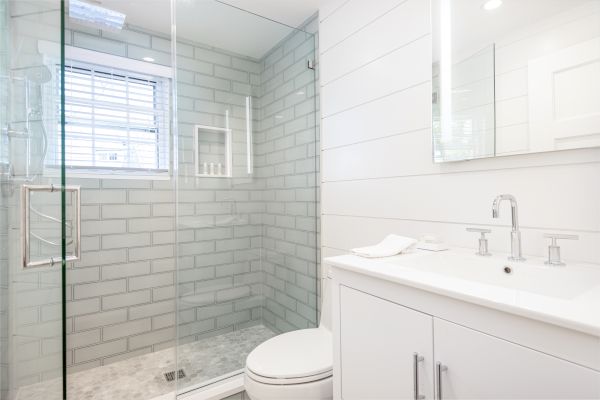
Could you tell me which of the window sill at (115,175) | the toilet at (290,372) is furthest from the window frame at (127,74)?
the toilet at (290,372)

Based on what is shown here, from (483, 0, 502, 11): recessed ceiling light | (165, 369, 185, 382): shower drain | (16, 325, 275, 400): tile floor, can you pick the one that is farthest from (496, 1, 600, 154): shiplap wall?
(165, 369, 185, 382): shower drain

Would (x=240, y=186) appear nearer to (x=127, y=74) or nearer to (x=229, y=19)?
(x=229, y=19)

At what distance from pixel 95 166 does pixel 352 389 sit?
7.30 feet

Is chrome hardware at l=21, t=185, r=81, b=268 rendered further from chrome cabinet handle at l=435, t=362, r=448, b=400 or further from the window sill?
chrome cabinet handle at l=435, t=362, r=448, b=400

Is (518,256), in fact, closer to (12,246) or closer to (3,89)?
(12,246)

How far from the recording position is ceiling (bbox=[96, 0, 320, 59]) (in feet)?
6.27

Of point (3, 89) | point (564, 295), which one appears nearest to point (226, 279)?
point (3, 89)

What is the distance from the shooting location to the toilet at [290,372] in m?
1.27

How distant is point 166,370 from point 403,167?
208 cm

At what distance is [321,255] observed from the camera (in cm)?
216

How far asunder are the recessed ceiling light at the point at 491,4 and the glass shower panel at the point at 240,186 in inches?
46.4

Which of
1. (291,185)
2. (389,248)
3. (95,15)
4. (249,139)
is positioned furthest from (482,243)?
(95,15)

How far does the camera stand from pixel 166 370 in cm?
213

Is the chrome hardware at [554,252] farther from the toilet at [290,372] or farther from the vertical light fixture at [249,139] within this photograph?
the vertical light fixture at [249,139]
